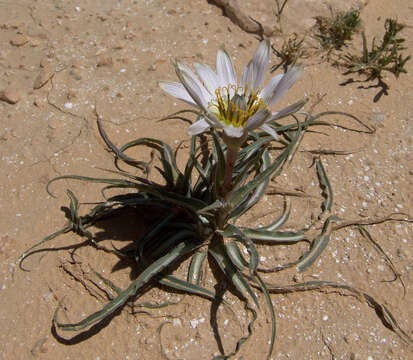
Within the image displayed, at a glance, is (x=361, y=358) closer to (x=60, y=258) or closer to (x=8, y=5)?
(x=60, y=258)

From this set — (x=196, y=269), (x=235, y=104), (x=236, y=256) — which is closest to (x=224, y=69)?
(x=235, y=104)

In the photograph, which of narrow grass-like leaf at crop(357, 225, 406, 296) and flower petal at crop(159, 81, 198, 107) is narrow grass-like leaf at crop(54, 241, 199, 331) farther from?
narrow grass-like leaf at crop(357, 225, 406, 296)

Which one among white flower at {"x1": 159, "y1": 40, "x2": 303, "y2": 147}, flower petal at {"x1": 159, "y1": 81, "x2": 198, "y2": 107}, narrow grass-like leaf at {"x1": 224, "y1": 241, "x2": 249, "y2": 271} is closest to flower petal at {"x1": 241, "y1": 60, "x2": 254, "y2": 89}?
white flower at {"x1": 159, "y1": 40, "x2": 303, "y2": 147}

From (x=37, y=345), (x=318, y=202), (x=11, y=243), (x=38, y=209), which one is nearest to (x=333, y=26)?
(x=318, y=202)

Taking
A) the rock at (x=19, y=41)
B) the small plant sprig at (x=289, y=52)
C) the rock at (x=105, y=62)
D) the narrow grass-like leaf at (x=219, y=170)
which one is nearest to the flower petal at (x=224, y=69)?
the narrow grass-like leaf at (x=219, y=170)

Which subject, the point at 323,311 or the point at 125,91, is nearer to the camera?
the point at 323,311

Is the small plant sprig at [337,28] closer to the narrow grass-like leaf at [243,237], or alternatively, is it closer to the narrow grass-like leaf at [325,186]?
the narrow grass-like leaf at [325,186]
